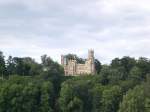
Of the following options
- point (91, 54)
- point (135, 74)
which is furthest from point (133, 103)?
point (91, 54)

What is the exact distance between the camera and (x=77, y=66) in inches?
6393

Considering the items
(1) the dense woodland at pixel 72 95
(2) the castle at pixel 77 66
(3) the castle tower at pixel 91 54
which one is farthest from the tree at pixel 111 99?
(3) the castle tower at pixel 91 54

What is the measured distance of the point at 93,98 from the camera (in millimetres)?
98250

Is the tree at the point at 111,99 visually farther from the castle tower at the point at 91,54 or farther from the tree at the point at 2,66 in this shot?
the castle tower at the point at 91,54

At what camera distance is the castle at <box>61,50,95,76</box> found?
152375 mm

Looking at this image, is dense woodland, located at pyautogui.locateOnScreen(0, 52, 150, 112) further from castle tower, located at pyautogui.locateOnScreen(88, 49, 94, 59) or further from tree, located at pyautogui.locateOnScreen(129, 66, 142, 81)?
castle tower, located at pyautogui.locateOnScreen(88, 49, 94, 59)

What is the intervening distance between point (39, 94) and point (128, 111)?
1547 cm

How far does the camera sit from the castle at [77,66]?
15238 cm

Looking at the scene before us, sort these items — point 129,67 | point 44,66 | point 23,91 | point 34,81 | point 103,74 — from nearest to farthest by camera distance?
1. point 23,91
2. point 34,81
3. point 103,74
4. point 129,67
5. point 44,66

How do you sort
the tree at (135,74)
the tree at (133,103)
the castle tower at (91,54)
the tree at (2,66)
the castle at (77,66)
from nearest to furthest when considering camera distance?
1. the tree at (133,103)
2. the tree at (135,74)
3. the tree at (2,66)
4. the castle at (77,66)
5. the castle tower at (91,54)

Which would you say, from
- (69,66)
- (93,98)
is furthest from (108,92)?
(69,66)

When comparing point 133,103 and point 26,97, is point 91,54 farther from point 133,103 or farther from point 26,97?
point 133,103

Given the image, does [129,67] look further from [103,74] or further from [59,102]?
[59,102]

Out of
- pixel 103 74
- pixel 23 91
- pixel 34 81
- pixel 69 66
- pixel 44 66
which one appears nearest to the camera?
pixel 23 91
